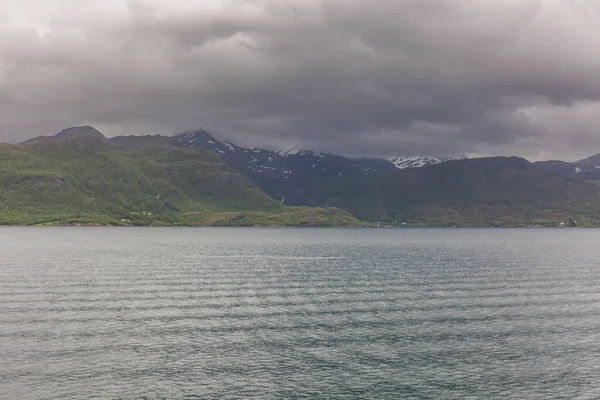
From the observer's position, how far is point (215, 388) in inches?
2093

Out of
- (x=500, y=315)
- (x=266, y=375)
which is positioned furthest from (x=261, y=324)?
(x=500, y=315)

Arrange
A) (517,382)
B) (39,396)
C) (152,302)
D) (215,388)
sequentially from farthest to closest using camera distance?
A: 1. (152,302)
2. (517,382)
3. (215,388)
4. (39,396)

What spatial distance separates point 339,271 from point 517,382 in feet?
337

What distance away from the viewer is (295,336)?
245 feet

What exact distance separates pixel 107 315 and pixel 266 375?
41.8 metres

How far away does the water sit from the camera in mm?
54406

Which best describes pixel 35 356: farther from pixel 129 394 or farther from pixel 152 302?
pixel 152 302

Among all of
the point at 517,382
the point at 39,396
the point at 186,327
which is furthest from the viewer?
the point at 186,327

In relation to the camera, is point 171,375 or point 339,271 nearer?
point 171,375

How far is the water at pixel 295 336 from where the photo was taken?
178ft

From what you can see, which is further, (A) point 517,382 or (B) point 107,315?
(B) point 107,315

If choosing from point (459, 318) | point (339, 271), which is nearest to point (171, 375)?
point (459, 318)

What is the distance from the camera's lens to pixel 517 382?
2231 inches

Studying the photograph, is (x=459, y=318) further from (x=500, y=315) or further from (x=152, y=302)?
(x=152, y=302)
